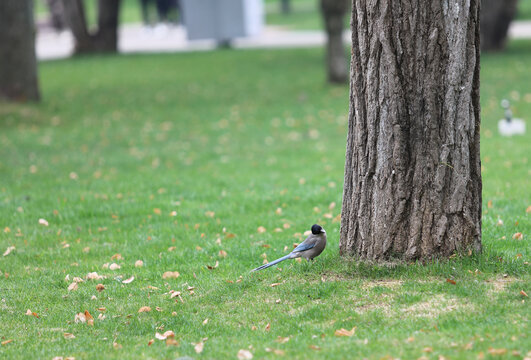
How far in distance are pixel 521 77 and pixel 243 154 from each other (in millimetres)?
8373

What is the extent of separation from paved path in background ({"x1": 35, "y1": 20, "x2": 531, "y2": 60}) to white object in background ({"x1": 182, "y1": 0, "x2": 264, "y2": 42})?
58 centimetres

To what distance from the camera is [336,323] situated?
4.57 m

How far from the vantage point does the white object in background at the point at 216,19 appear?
2884cm

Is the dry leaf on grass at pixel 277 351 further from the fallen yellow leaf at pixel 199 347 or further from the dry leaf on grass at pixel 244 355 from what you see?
the fallen yellow leaf at pixel 199 347

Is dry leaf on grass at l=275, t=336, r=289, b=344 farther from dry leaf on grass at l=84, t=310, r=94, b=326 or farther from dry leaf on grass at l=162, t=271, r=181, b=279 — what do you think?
dry leaf on grass at l=162, t=271, r=181, b=279

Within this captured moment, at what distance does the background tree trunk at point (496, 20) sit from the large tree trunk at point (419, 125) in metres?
16.1

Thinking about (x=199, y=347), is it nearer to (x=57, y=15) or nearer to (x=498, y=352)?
(x=498, y=352)

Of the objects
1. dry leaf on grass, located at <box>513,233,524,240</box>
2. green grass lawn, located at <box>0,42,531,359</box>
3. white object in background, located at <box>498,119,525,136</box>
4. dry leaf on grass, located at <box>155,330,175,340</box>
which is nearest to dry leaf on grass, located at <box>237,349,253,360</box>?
green grass lawn, located at <box>0,42,531,359</box>

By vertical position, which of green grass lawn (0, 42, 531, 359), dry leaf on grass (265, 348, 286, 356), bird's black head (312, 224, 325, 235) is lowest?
green grass lawn (0, 42, 531, 359)

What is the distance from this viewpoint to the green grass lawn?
445 centimetres

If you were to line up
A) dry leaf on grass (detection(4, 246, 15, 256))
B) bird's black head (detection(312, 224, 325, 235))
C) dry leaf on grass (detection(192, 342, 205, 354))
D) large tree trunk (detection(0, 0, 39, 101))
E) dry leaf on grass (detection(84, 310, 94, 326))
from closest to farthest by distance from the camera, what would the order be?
dry leaf on grass (detection(192, 342, 205, 354)) < dry leaf on grass (detection(84, 310, 94, 326)) < bird's black head (detection(312, 224, 325, 235)) < dry leaf on grass (detection(4, 246, 15, 256)) < large tree trunk (detection(0, 0, 39, 101))

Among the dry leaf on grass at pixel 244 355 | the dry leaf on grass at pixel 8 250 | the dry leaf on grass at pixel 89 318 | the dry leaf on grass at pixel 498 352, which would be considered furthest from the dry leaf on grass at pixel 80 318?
the dry leaf on grass at pixel 498 352

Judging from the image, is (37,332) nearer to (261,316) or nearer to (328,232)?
(261,316)

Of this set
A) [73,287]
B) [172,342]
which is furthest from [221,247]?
[172,342]
